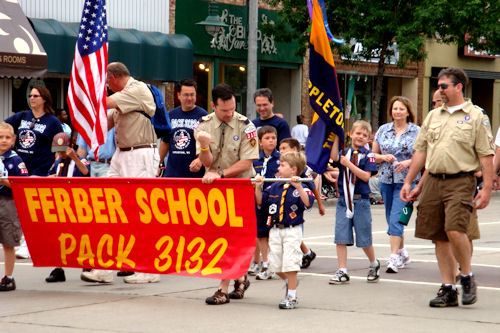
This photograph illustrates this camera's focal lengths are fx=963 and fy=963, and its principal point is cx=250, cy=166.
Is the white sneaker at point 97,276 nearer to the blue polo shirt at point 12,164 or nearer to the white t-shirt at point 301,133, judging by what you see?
the blue polo shirt at point 12,164

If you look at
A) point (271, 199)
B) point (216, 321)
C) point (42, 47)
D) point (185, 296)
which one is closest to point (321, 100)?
point (271, 199)

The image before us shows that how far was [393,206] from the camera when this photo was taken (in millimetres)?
10711

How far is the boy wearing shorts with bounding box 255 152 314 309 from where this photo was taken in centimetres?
808

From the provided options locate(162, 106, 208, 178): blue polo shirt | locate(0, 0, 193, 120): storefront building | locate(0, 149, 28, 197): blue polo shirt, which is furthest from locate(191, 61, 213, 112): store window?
locate(0, 149, 28, 197): blue polo shirt

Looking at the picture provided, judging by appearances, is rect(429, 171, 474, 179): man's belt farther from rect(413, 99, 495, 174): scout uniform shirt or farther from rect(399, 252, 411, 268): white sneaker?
rect(399, 252, 411, 268): white sneaker

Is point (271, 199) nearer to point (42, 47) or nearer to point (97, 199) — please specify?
point (97, 199)

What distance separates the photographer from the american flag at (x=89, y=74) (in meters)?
9.37

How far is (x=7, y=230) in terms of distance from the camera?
360 inches

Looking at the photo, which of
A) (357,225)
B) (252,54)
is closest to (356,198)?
(357,225)

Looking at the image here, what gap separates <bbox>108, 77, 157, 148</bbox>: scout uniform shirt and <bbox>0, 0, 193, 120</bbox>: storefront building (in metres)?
9.42

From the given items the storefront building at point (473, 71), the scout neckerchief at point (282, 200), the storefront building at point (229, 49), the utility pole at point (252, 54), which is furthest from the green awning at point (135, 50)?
the scout neckerchief at point (282, 200)

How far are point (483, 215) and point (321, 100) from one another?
9.52 metres

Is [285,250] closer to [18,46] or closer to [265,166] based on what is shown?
[265,166]

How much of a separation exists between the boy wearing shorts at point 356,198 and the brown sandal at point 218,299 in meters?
1.73
